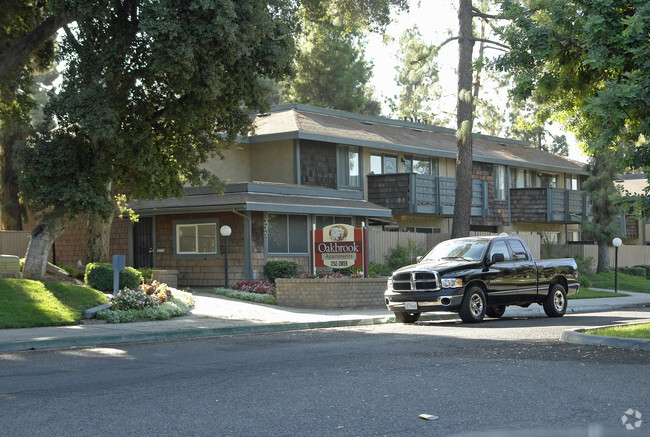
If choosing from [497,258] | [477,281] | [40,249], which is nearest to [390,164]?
[497,258]

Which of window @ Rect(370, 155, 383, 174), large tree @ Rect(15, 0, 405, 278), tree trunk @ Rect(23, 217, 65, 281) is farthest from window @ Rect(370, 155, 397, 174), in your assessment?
tree trunk @ Rect(23, 217, 65, 281)

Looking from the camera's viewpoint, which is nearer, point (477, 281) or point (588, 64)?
point (588, 64)

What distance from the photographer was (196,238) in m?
27.5

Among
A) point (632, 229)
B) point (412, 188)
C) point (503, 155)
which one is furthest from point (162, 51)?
point (632, 229)

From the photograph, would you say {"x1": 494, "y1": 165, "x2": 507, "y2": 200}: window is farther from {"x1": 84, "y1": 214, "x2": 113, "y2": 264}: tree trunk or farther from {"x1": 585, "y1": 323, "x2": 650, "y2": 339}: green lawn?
{"x1": 585, "y1": 323, "x2": 650, "y2": 339}: green lawn

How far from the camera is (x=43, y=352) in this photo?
42.5 ft

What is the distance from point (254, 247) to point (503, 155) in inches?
Answer: 742

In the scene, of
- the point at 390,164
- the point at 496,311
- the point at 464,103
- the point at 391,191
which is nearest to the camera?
the point at 496,311

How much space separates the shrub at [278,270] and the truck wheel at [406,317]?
792 centimetres

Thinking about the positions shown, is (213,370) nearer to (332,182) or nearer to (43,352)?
(43,352)

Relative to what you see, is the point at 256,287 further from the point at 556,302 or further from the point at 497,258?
the point at 556,302

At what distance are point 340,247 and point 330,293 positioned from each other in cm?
166

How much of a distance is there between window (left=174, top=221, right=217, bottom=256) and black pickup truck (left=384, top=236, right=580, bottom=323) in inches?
401

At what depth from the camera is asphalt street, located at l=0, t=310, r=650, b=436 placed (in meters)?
6.93
